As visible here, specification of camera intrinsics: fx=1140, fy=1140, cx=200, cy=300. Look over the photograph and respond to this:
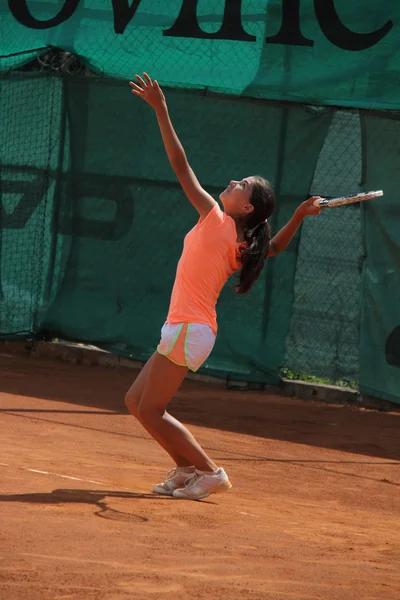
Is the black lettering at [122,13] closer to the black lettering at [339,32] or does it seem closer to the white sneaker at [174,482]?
the black lettering at [339,32]

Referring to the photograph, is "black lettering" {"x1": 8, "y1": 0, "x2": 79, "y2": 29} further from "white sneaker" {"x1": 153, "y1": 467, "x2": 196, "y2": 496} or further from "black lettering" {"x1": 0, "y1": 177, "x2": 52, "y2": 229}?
"white sneaker" {"x1": 153, "y1": 467, "x2": 196, "y2": 496}

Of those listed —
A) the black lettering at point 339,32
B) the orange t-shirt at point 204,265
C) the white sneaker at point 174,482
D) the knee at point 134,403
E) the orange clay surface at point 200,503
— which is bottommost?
the orange clay surface at point 200,503

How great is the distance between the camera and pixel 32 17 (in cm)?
1117

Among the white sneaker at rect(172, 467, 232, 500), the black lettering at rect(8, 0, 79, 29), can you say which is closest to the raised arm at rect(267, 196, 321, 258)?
the white sneaker at rect(172, 467, 232, 500)

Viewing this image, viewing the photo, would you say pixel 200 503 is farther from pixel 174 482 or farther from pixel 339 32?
pixel 339 32

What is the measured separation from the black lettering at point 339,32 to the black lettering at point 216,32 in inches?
26.5

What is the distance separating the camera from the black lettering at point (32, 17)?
36.1 feet

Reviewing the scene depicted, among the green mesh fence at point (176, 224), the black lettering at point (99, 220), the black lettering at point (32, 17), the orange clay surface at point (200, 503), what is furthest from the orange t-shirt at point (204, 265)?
the black lettering at point (32, 17)


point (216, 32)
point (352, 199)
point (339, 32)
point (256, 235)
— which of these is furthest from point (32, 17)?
point (352, 199)

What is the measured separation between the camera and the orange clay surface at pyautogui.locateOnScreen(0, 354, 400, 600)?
4.39 metres

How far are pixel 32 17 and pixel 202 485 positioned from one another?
6.64m

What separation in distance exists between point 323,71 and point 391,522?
4.91 metres

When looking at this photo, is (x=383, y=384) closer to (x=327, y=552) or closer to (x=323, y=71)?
(x=323, y=71)

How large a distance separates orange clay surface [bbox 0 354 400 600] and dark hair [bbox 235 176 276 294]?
47.3 inches
